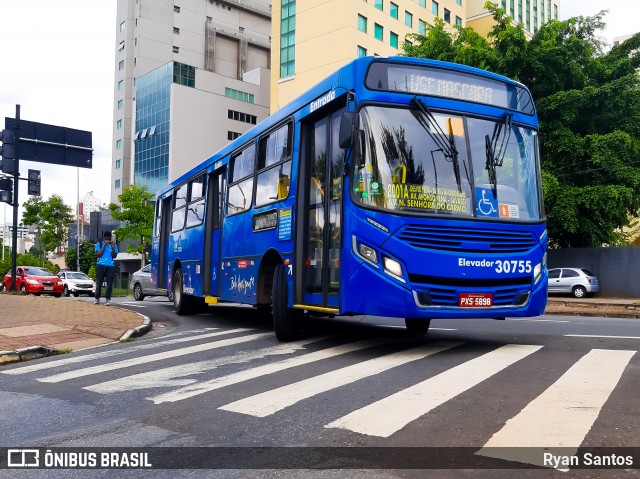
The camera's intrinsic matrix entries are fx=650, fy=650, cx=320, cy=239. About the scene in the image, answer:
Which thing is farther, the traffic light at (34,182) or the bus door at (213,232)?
the traffic light at (34,182)

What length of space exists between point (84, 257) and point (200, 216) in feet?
227

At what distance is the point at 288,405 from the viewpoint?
5.21 meters

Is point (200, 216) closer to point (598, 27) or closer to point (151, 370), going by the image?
point (151, 370)

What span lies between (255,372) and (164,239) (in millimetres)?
10913

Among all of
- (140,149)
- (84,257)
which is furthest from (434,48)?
(84,257)

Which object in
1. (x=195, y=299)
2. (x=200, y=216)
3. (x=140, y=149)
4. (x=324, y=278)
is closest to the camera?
(x=324, y=278)

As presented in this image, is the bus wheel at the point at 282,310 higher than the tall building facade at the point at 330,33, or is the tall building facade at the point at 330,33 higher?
the tall building facade at the point at 330,33

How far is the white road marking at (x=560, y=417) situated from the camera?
3930 millimetres

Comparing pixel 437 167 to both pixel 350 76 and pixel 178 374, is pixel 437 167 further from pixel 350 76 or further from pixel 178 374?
pixel 178 374

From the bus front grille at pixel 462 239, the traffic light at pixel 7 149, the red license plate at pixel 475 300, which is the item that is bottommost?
the red license plate at pixel 475 300

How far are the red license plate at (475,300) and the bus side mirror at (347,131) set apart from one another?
212cm

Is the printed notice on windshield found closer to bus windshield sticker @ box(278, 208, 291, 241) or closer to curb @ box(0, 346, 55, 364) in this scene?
bus windshield sticker @ box(278, 208, 291, 241)

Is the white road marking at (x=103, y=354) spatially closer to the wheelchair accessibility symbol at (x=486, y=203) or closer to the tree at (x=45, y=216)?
the wheelchair accessibility symbol at (x=486, y=203)

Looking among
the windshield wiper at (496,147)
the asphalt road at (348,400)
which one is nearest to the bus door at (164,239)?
the asphalt road at (348,400)
